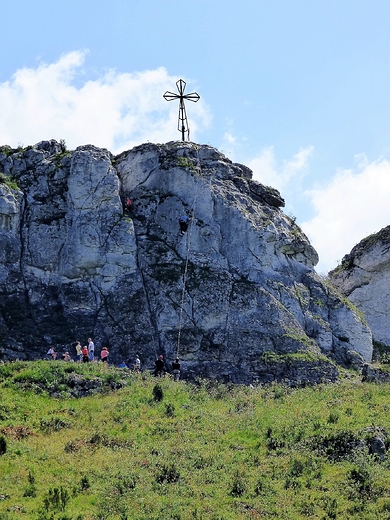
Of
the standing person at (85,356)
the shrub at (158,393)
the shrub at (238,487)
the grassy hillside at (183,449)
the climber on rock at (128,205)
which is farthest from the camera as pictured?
the climber on rock at (128,205)

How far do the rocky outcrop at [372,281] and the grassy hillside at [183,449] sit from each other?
1465 cm

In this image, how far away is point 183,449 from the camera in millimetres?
23531

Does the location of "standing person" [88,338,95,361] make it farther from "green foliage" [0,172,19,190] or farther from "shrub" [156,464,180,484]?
"shrub" [156,464,180,484]

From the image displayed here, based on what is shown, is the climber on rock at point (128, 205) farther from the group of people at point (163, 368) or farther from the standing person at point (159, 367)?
the standing person at point (159, 367)

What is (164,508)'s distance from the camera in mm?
19219

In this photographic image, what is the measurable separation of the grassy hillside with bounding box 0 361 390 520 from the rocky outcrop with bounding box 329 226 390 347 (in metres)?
14.6

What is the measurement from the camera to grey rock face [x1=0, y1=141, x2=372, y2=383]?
34.2 meters

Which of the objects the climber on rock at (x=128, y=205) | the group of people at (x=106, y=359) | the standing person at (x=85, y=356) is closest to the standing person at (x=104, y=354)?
the group of people at (x=106, y=359)

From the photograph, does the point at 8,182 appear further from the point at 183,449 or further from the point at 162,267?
the point at 183,449

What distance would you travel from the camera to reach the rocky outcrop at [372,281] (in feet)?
148

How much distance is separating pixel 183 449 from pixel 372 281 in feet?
85.6

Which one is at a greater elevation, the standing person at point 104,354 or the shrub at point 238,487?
the standing person at point 104,354

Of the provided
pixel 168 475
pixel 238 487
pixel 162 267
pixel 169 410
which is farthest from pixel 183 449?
pixel 162 267

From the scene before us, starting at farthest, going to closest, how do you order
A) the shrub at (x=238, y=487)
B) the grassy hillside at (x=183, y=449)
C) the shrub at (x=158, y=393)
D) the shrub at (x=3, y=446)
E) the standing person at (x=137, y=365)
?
the standing person at (x=137, y=365), the shrub at (x=158, y=393), the shrub at (x=3, y=446), the shrub at (x=238, y=487), the grassy hillside at (x=183, y=449)
